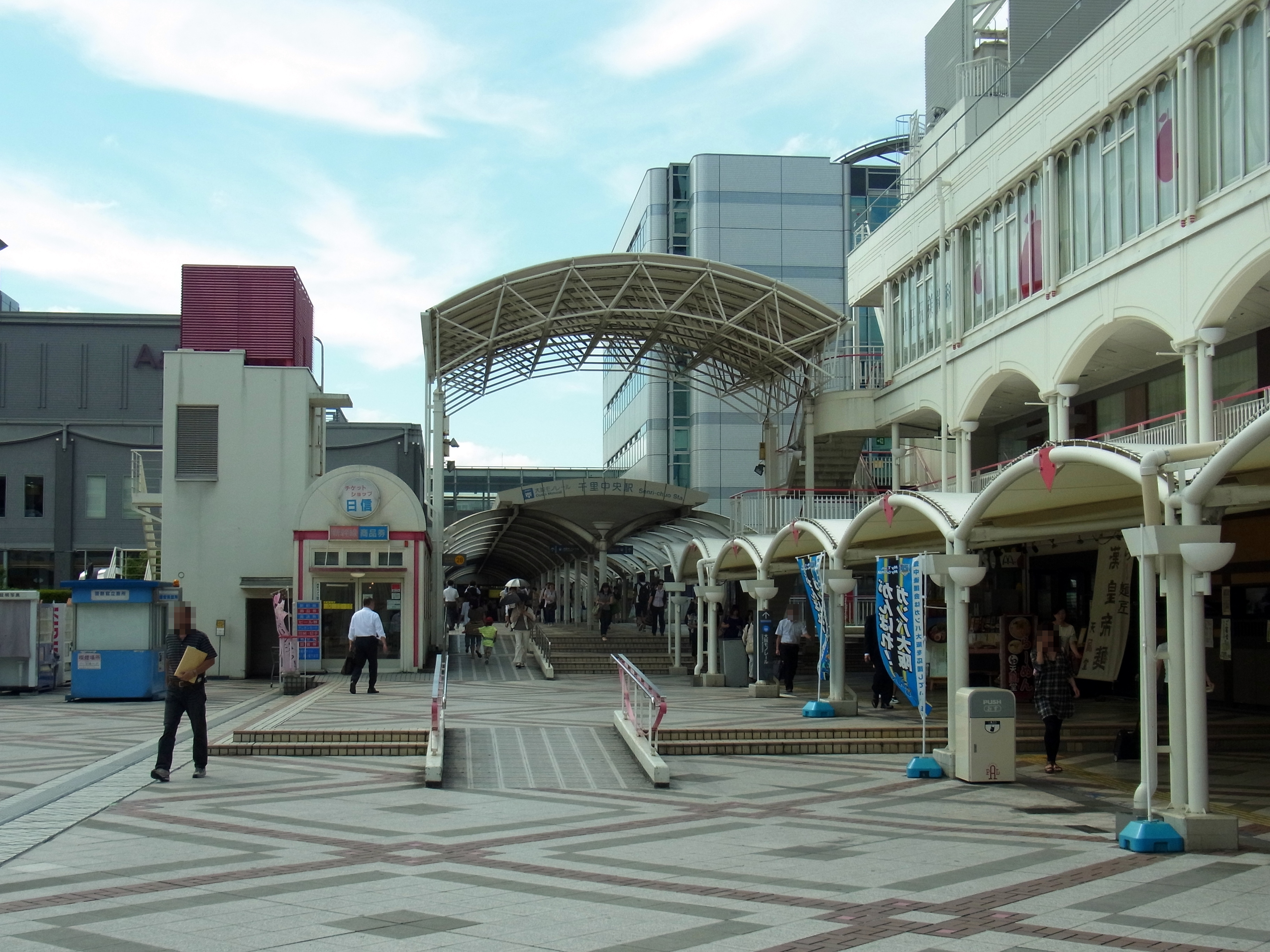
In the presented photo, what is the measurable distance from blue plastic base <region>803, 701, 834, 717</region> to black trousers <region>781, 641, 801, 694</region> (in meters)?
4.15

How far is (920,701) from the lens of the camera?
14.2 m

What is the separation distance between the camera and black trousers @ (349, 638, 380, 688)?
2294 cm

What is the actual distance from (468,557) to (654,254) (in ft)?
82.0

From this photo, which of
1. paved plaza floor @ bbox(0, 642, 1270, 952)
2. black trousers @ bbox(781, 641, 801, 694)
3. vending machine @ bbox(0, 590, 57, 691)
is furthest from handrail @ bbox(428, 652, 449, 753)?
vending machine @ bbox(0, 590, 57, 691)

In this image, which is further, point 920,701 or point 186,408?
point 186,408

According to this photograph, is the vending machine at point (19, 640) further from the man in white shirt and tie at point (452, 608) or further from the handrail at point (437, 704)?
the man in white shirt and tie at point (452, 608)

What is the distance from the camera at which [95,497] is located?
4866 centimetres

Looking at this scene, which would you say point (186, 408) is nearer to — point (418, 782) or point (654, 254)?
point (654, 254)

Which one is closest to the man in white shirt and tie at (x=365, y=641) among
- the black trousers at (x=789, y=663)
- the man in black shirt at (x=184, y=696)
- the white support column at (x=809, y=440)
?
the black trousers at (x=789, y=663)

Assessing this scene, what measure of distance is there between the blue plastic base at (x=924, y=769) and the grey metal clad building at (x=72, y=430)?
39312mm

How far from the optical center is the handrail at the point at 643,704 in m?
13.8

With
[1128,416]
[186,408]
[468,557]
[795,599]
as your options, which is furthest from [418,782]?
[468,557]

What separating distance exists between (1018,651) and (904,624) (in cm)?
733

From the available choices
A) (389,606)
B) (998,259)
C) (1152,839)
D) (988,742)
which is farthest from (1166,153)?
(389,606)
